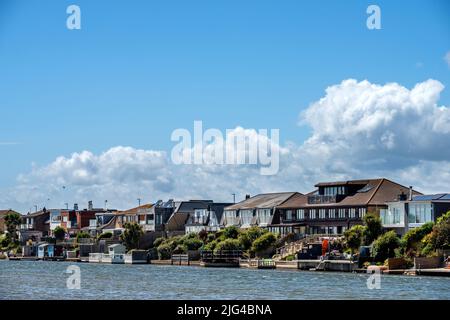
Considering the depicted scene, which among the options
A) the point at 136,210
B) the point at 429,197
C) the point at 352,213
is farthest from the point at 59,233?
the point at 429,197

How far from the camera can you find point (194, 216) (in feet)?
498

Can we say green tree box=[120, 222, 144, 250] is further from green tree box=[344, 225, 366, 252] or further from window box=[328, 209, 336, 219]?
green tree box=[344, 225, 366, 252]

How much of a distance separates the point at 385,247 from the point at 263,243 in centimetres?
2503

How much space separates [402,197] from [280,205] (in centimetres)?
2623

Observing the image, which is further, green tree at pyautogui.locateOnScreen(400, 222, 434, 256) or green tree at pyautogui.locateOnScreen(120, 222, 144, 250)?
green tree at pyautogui.locateOnScreen(120, 222, 144, 250)

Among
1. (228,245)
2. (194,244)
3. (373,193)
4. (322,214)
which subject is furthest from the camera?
(194,244)

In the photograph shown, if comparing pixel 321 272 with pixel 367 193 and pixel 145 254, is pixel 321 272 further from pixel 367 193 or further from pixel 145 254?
pixel 145 254

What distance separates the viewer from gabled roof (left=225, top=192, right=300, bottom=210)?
130625mm

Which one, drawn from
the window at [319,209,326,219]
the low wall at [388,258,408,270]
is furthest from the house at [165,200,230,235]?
the low wall at [388,258,408,270]

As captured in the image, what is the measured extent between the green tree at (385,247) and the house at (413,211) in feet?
28.8

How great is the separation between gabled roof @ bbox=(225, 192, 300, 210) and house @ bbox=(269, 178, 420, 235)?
15.6 feet

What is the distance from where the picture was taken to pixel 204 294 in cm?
5531

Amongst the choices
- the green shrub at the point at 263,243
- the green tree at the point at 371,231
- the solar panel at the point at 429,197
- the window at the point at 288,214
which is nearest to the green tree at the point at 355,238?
the green tree at the point at 371,231

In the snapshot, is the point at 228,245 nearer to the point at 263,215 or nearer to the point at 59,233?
the point at 263,215
